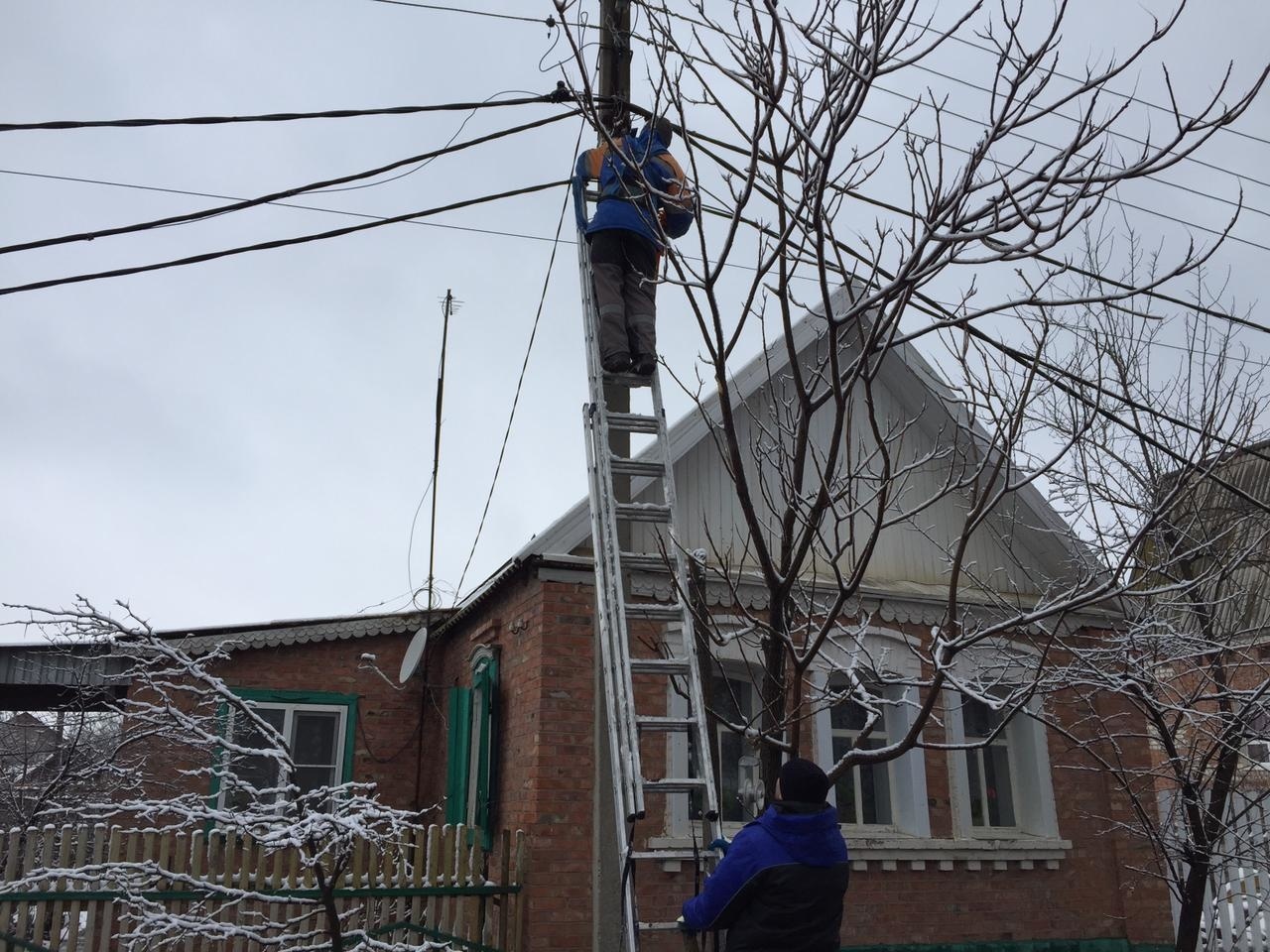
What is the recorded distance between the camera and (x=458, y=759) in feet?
30.8

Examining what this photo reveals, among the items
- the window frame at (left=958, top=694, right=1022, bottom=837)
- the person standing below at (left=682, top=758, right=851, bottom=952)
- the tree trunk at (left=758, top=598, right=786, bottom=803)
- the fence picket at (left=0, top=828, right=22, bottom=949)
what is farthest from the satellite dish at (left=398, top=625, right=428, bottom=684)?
the person standing below at (left=682, top=758, right=851, bottom=952)

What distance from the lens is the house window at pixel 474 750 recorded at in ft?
27.5

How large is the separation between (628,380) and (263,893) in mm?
3822

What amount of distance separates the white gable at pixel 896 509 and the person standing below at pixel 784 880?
4.25 m

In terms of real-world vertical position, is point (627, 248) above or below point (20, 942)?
above

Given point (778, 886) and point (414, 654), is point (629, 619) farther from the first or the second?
point (414, 654)

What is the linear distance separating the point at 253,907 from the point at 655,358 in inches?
189

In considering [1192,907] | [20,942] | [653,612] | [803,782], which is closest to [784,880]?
[803,782]

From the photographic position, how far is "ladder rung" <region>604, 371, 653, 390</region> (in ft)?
18.5

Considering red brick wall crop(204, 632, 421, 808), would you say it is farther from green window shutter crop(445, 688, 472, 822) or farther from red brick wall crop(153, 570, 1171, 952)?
green window shutter crop(445, 688, 472, 822)

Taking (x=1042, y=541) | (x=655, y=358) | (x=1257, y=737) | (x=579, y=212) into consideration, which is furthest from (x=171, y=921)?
(x=1042, y=541)

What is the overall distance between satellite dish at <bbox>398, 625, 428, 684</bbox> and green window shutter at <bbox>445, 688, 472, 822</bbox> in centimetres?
82

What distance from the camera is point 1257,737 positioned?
6742 mm

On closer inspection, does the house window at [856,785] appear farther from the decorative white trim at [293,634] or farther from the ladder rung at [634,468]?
the decorative white trim at [293,634]
